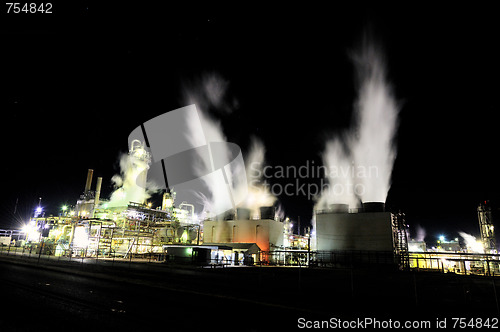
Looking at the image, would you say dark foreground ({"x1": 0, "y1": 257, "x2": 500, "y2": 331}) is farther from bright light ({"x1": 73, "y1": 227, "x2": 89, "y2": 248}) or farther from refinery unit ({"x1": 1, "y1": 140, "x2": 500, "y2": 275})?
bright light ({"x1": 73, "y1": 227, "x2": 89, "y2": 248})

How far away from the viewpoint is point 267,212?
62.3 metres

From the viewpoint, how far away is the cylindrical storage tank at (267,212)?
61812 mm

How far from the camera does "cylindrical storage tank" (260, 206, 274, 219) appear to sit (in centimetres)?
6181

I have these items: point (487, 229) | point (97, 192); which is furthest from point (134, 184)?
point (487, 229)

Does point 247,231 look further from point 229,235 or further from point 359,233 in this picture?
point 359,233

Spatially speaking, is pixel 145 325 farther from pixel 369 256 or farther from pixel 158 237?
pixel 158 237

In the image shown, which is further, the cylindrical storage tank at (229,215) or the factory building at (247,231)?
the cylindrical storage tank at (229,215)

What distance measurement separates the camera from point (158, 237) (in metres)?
54.9

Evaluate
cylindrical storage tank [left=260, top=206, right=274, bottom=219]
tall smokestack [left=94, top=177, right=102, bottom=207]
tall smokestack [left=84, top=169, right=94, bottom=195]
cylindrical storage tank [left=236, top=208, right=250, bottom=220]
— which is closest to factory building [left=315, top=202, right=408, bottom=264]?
cylindrical storage tank [left=260, top=206, right=274, bottom=219]

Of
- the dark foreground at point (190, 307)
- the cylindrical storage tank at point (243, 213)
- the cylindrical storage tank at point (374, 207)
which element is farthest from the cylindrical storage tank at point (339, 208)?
the dark foreground at point (190, 307)

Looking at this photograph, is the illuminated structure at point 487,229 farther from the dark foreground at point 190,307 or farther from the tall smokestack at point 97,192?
the tall smokestack at point 97,192

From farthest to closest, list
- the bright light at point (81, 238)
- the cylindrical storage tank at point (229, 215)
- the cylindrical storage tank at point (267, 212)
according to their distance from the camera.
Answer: the cylindrical storage tank at point (229, 215) → the cylindrical storage tank at point (267, 212) → the bright light at point (81, 238)

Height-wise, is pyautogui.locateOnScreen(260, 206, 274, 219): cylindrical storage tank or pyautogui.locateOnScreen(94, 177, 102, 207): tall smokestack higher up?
pyautogui.locateOnScreen(94, 177, 102, 207): tall smokestack

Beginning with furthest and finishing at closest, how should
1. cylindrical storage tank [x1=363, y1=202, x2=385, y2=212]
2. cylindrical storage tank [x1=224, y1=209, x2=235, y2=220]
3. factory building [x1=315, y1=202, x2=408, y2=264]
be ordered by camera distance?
cylindrical storage tank [x1=224, y1=209, x2=235, y2=220], cylindrical storage tank [x1=363, y1=202, x2=385, y2=212], factory building [x1=315, y1=202, x2=408, y2=264]
